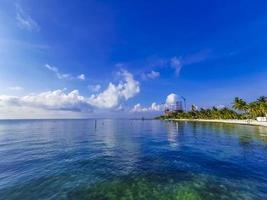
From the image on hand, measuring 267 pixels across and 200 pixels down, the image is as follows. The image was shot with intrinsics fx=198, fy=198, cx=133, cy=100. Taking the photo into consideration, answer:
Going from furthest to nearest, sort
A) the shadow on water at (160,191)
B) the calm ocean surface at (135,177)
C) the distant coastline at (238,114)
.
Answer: the distant coastline at (238,114), the calm ocean surface at (135,177), the shadow on water at (160,191)

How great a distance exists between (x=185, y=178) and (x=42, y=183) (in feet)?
34.4

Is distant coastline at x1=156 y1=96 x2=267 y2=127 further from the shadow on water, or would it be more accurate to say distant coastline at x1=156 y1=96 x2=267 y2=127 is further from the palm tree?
the shadow on water

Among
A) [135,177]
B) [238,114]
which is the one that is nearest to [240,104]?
[238,114]

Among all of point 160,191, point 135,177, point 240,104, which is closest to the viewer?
point 160,191

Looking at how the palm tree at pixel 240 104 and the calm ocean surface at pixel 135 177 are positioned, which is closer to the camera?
the calm ocean surface at pixel 135 177

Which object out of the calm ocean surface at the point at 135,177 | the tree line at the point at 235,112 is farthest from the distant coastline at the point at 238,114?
the calm ocean surface at the point at 135,177

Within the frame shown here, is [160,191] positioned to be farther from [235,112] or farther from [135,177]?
[235,112]

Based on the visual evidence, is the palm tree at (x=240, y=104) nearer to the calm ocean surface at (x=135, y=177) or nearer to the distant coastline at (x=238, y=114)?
the distant coastline at (x=238, y=114)

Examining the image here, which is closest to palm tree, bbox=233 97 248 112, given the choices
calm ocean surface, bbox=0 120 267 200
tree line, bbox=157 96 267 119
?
tree line, bbox=157 96 267 119

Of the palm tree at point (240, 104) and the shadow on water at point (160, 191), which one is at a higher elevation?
the palm tree at point (240, 104)

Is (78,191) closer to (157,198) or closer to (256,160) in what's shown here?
(157,198)

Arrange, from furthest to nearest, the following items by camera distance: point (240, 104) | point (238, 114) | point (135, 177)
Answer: point (238, 114), point (240, 104), point (135, 177)

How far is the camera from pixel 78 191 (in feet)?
40.8

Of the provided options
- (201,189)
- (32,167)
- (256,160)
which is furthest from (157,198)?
(256,160)
